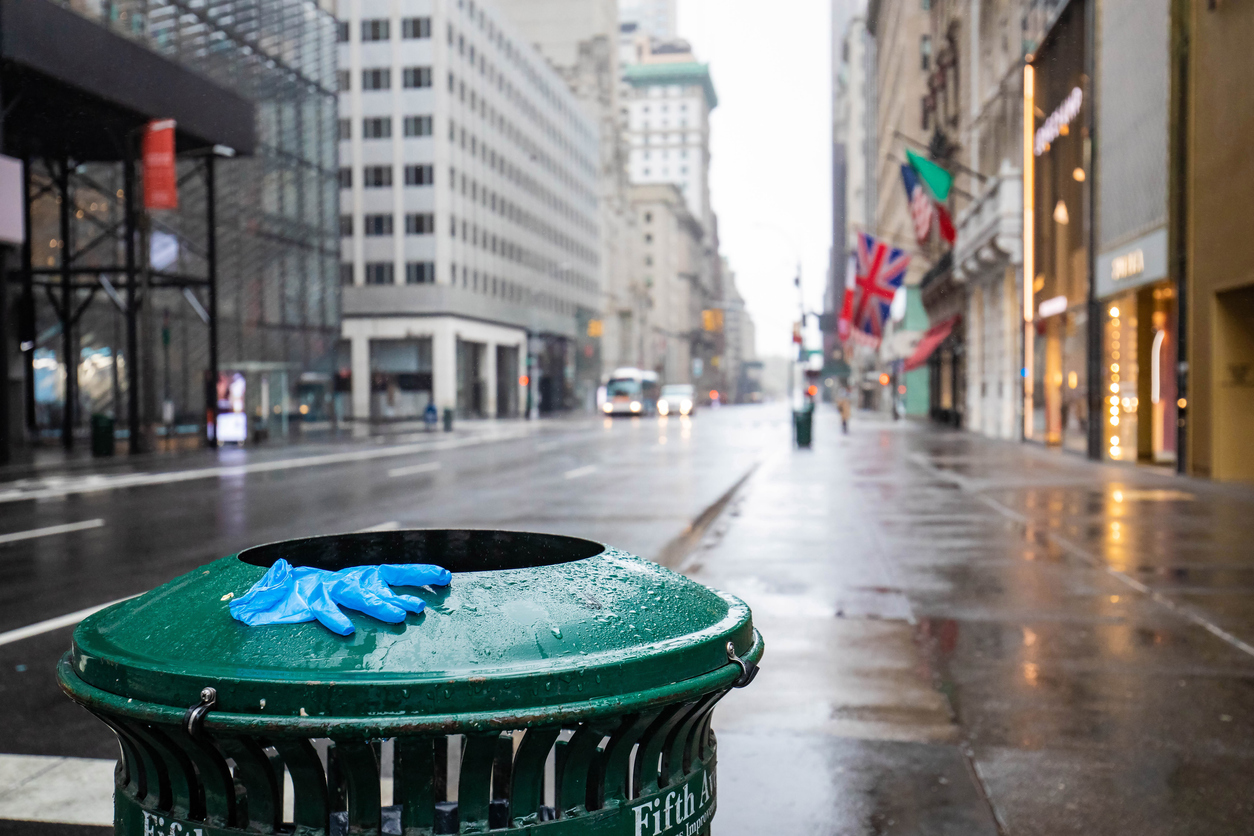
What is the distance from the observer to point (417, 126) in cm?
7094

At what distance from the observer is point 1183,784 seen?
454 cm

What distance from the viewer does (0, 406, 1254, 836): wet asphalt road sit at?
4.50 metres

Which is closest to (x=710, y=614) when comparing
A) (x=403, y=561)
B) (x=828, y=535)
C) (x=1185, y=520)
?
(x=403, y=561)

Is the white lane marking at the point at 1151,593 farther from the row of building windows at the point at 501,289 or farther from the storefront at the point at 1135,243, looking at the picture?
the row of building windows at the point at 501,289

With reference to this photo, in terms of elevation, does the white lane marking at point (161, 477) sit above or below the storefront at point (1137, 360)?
below

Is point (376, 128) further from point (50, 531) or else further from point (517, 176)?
point (50, 531)

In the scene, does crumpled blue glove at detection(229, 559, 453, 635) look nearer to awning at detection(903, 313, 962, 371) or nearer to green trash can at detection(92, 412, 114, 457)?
green trash can at detection(92, 412, 114, 457)

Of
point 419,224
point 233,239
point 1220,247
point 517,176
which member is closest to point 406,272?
point 419,224

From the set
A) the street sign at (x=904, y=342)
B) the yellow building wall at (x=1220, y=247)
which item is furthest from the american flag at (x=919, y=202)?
the street sign at (x=904, y=342)

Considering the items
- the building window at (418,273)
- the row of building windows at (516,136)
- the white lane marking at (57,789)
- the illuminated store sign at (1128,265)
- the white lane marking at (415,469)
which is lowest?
the white lane marking at (57,789)

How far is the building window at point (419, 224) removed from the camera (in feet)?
232

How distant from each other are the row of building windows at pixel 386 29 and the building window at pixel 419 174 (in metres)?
7.96

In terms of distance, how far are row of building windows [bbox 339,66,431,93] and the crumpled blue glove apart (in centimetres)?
7261

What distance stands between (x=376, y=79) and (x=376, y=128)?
3018 millimetres
